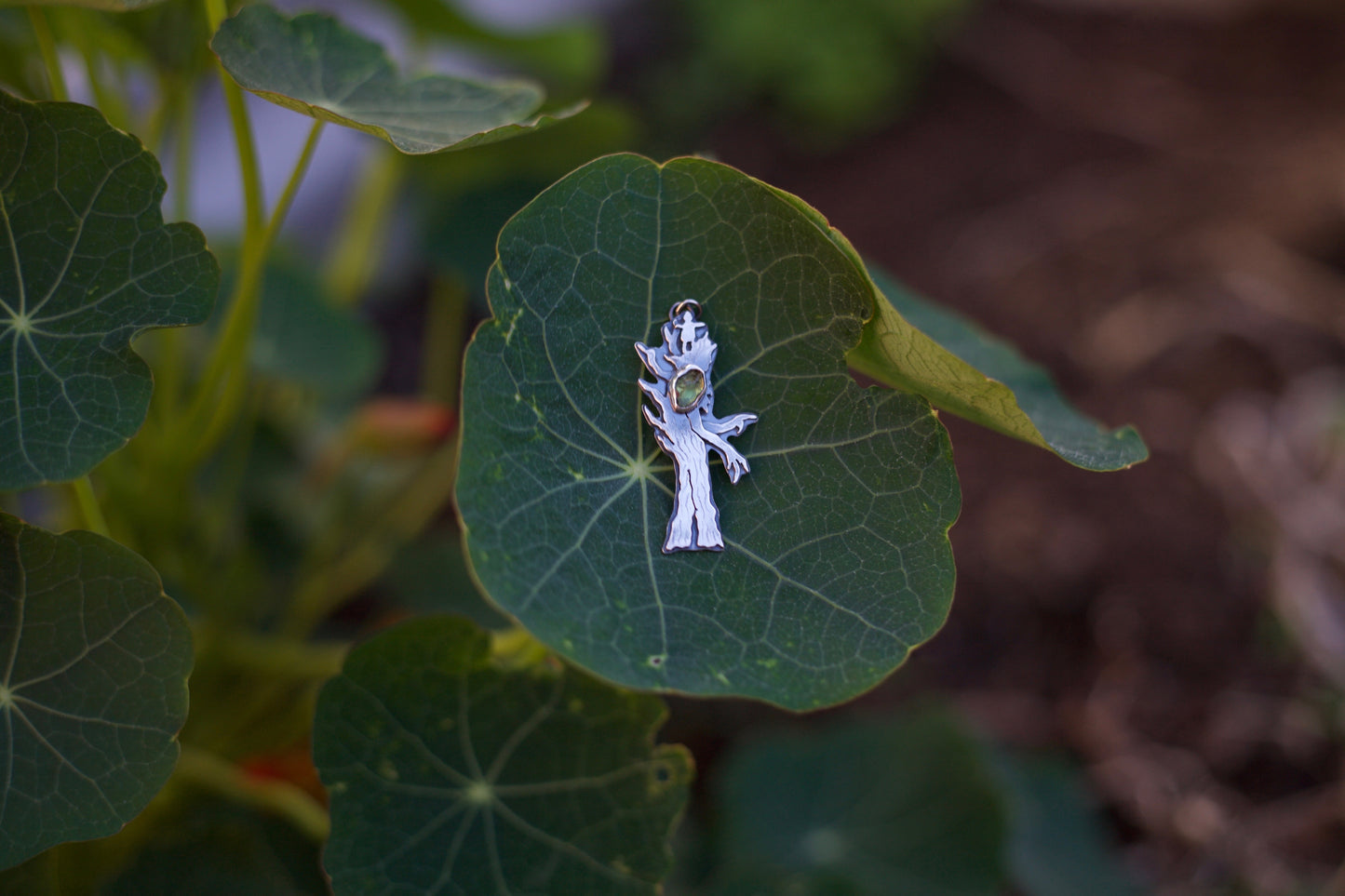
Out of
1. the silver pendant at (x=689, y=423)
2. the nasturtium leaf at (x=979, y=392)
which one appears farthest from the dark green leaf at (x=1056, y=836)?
the silver pendant at (x=689, y=423)

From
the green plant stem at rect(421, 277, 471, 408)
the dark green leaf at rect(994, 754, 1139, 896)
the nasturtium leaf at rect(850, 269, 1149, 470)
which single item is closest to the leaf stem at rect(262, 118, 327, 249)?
the nasturtium leaf at rect(850, 269, 1149, 470)

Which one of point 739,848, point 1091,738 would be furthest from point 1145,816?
point 739,848

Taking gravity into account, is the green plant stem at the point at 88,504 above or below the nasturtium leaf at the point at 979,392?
below

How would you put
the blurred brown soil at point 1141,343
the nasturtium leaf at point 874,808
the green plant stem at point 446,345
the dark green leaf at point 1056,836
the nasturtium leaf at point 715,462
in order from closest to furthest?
the nasturtium leaf at point 715,462
the nasturtium leaf at point 874,808
the dark green leaf at point 1056,836
the blurred brown soil at point 1141,343
the green plant stem at point 446,345

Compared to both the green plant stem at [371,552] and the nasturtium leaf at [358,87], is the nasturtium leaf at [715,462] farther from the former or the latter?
the green plant stem at [371,552]

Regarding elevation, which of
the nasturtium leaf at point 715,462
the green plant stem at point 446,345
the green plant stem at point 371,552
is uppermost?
the nasturtium leaf at point 715,462

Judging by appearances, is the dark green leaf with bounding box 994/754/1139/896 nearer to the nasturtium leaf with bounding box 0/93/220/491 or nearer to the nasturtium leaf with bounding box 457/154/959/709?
the nasturtium leaf with bounding box 457/154/959/709
